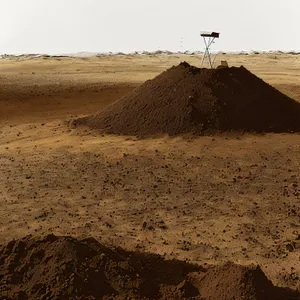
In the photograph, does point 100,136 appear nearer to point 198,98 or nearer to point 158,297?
point 198,98

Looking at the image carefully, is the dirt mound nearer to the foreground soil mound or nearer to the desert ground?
the desert ground

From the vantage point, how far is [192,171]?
7355 mm

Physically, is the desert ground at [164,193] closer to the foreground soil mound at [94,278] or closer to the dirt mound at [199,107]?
the dirt mound at [199,107]

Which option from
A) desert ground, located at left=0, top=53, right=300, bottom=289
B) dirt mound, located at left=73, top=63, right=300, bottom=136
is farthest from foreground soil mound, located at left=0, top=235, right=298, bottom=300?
dirt mound, located at left=73, top=63, right=300, bottom=136

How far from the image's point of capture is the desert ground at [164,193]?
498 centimetres

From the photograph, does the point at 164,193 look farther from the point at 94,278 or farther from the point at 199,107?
the point at 199,107

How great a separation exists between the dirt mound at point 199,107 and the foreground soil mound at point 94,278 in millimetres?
5972

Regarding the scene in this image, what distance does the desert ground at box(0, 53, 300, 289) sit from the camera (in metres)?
4.98

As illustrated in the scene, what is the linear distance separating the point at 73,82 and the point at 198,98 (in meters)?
8.93

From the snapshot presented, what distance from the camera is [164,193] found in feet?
21.4

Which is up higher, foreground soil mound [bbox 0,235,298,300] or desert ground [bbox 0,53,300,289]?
foreground soil mound [bbox 0,235,298,300]

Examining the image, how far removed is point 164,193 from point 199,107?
3.87 meters

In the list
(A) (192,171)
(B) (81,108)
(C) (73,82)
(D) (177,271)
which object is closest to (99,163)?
(A) (192,171)

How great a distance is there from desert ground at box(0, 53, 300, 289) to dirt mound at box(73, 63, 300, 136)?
0.44 meters
